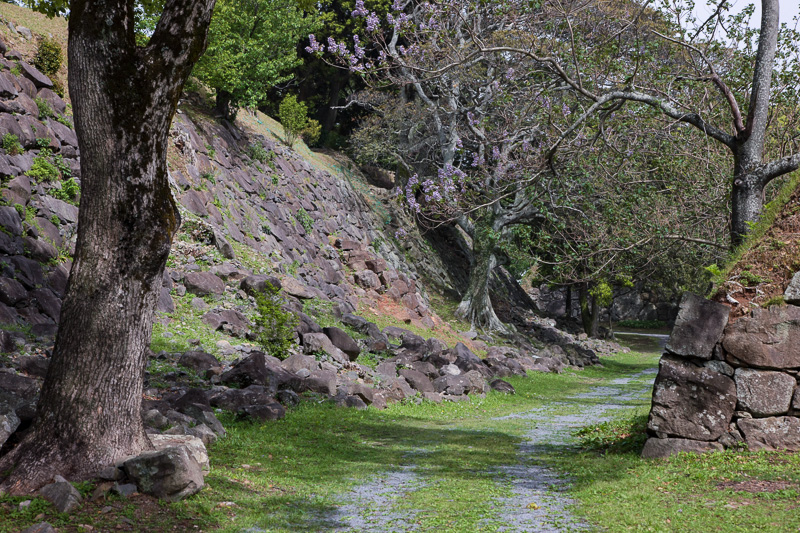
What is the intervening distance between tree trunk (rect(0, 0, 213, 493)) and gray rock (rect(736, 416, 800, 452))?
7.30 meters

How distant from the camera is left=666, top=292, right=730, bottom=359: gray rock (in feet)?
28.0

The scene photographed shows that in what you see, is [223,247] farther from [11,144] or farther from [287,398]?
[287,398]

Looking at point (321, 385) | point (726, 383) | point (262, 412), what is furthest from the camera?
point (321, 385)

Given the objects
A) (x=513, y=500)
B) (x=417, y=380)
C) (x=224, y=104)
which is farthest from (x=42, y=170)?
(x=513, y=500)

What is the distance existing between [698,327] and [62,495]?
24.7ft

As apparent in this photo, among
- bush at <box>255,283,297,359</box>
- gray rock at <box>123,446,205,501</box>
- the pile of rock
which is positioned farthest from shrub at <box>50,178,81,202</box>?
gray rock at <box>123,446,205,501</box>

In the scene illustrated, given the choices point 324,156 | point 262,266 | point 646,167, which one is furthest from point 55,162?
point 324,156

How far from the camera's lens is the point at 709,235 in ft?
49.3

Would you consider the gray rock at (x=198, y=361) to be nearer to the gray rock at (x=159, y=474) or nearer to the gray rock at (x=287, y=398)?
the gray rock at (x=287, y=398)

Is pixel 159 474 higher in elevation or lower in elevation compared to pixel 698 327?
lower

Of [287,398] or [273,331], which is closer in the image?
[287,398]

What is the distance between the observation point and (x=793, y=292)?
838cm

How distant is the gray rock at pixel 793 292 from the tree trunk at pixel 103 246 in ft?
25.2

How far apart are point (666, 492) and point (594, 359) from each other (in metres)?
23.1
